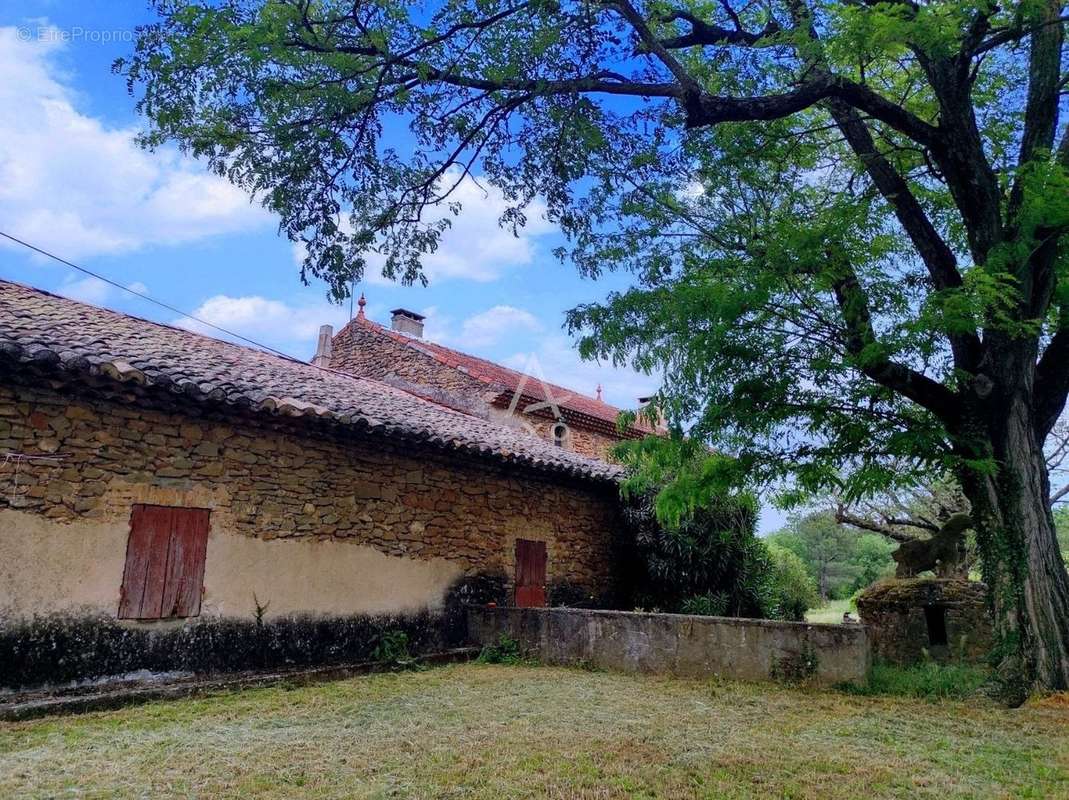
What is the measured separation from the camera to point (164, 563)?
7.25 metres

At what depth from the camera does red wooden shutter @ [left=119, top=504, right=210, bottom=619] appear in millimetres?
7008

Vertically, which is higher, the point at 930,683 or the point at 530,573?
the point at 530,573

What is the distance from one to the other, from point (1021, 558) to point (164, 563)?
8067 millimetres

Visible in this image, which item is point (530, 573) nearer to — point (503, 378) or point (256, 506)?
point (256, 506)

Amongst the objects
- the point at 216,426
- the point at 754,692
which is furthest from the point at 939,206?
Answer: the point at 216,426

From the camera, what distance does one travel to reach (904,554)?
10117 mm

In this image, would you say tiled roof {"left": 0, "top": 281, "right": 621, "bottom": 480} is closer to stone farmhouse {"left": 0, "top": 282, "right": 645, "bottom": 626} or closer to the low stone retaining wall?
stone farmhouse {"left": 0, "top": 282, "right": 645, "bottom": 626}

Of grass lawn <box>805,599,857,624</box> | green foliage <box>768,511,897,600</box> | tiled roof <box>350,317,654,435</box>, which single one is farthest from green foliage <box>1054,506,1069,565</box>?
tiled roof <box>350,317,654,435</box>

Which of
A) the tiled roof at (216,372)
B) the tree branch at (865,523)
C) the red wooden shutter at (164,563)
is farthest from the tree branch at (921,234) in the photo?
the tree branch at (865,523)

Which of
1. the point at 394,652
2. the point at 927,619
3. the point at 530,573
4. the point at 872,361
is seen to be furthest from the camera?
the point at 530,573

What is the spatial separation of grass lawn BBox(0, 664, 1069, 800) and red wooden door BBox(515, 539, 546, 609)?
397 centimetres

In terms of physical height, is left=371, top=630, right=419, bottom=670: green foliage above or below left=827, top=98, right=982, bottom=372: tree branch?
below

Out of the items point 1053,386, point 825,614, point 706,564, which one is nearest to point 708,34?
point 1053,386

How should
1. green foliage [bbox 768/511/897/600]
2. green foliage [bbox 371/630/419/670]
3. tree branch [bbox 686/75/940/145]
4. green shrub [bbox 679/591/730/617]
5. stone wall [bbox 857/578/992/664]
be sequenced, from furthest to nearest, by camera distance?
green foliage [bbox 768/511/897/600] < green shrub [bbox 679/591/730/617] < green foliage [bbox 371/630/419/670] < stone wall [bbox 857/578/992/664] < tree branch [bbox 686/75/940/145]
